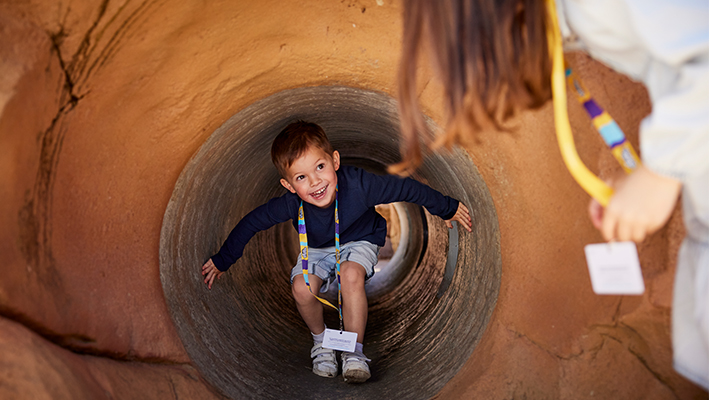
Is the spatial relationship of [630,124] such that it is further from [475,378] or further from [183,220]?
[183,220]

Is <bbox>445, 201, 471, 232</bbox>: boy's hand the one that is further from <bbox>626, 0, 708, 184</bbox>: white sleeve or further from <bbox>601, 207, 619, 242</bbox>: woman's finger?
<bbox>626, 0, 708, 184</bbox>: white sleeve

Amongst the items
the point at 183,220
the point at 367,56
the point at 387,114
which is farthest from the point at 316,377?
the point at 367,56

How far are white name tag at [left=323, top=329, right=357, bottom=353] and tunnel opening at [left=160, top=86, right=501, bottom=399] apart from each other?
0.91 ft

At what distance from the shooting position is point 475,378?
6.81ft

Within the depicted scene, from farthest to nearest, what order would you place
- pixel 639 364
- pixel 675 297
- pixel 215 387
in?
1. pixel 215 387
2. pixel 639 364
3. pixel 675 297

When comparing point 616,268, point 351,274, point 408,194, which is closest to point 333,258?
point 351,274

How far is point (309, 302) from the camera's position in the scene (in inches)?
107

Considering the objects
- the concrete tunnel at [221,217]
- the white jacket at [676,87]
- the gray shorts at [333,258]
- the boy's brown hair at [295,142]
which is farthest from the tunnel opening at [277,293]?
the white jacket at [676,87]

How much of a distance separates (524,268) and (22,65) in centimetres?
204

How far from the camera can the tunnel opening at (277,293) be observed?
89.6 inches

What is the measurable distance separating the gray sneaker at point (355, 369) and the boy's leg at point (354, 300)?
0.33 feet

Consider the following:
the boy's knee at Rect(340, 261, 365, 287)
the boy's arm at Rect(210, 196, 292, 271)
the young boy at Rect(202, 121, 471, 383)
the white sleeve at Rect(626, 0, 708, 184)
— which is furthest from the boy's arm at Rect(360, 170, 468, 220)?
the white sleeve at Rect(626, 0, 708, 184)

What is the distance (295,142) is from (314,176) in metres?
0.23

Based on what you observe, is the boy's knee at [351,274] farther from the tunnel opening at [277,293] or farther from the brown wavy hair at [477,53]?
the brown wavy hair at [477,53]
